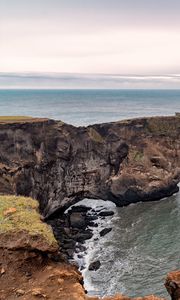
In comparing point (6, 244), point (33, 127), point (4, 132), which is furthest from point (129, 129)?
point (6, 244)

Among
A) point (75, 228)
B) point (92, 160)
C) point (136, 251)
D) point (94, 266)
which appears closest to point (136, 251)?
point (136, 251)

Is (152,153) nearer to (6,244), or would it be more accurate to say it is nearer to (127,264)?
(127,264)

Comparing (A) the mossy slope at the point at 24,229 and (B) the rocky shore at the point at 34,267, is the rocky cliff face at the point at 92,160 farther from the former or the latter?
(B) the rocky shore at the point at 34,267

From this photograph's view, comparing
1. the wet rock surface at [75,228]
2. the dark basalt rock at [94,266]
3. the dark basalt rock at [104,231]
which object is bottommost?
the wet rock surface at [75,228]

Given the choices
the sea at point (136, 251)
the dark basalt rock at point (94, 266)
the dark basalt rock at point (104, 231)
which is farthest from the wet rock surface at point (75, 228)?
the dark basalt rock at point (94, 266)

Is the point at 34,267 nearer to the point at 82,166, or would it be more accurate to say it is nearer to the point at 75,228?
the point at 75,228

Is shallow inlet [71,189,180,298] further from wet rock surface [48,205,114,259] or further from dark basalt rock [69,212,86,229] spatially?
dark basalt rock [69,212,86,229]

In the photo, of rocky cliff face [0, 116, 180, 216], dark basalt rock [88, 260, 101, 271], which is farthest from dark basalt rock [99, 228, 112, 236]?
rocky cliff face [0, 116, 180, 216]

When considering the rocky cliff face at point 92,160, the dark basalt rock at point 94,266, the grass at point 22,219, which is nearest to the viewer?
the grass at point 22,219
